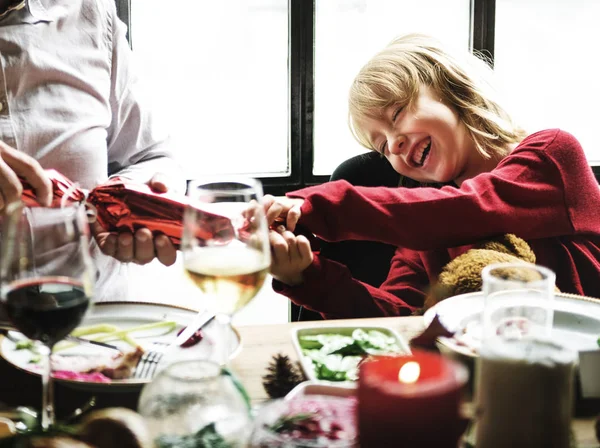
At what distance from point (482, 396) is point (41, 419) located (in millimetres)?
427

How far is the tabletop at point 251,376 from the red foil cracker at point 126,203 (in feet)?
0.66

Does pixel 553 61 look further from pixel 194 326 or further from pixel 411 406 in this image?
pixel 411 406

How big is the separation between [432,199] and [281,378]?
605mm

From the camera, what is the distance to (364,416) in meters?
0.52

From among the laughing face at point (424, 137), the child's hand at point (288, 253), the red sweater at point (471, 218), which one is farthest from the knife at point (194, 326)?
the laughing face at point (424, 137)

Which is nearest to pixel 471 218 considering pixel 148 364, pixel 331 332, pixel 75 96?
pixel 331 332

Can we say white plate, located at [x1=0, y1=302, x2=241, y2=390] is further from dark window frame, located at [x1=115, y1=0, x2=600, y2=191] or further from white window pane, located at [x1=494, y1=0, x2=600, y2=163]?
white window pane, located at [x1=494, y1=0, x2=600, y2=163]

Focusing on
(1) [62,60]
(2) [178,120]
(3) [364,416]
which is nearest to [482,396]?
(3) [364,416]

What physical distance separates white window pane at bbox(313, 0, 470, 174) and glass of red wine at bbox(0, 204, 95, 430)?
6.66ft

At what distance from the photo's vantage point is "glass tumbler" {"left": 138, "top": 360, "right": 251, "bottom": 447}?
0.55m

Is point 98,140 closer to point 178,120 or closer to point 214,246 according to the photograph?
point 214,246

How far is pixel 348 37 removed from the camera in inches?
106

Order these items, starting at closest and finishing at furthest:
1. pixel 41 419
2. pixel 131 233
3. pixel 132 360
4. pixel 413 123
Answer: pixel 41 419 → pixel 132 360 → pixel 131 233 → pixel 413 123

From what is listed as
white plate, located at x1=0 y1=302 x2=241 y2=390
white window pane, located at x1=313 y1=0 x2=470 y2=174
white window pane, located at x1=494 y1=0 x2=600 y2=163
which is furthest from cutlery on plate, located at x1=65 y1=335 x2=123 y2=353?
white window pane, located at x1=494 y1=0 x2=600 y2=163
